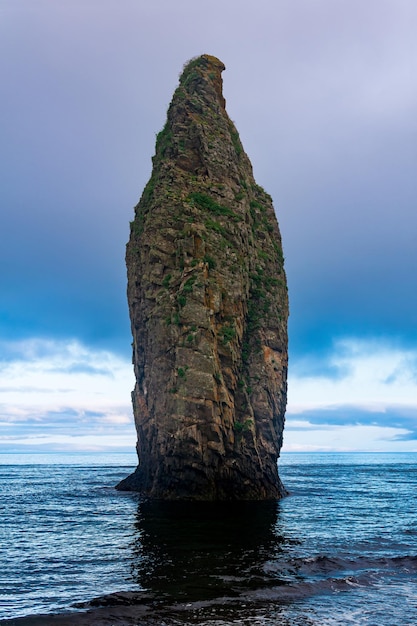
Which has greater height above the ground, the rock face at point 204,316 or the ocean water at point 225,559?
the rock face at point 204,316

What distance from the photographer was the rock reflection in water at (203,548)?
21.8 m

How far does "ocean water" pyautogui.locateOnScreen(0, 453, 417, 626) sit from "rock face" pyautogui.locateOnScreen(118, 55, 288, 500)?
17.1 feet

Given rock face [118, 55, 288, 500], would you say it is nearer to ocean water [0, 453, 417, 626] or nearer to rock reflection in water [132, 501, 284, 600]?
ocean water [0, 453, 417, 626]

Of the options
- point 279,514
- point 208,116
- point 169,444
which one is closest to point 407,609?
point 279,514

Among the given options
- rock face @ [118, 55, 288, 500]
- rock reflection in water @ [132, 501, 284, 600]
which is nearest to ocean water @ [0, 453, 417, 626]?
rock reflection in water @ [132, 501, 284, 600]

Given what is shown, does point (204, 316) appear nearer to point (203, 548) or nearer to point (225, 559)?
point (203, 548)

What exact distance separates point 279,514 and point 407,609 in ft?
77.7

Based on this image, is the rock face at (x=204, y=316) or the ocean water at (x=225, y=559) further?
the rock face at (x=204, y=316)

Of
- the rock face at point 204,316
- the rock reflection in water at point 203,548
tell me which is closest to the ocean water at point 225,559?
the rock reflection in water at point 203,548

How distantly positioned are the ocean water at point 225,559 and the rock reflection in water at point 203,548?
0.07 m

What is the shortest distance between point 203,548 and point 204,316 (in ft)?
84.2

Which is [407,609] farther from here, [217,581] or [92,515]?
[92,515]

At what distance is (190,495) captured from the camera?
157 ft

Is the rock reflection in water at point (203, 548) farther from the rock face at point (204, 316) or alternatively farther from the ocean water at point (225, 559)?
the rock face at point (204, 316)
